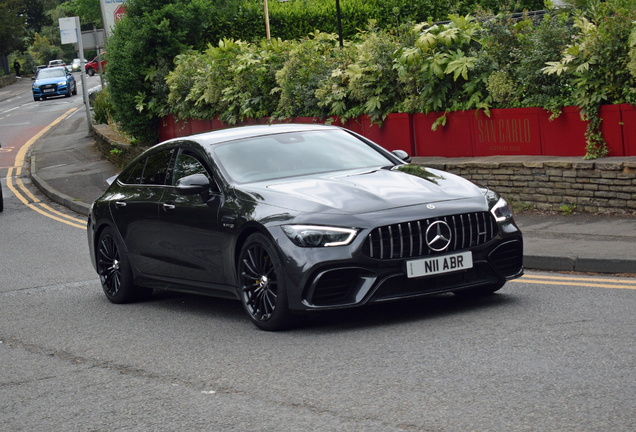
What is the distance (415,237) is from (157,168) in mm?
3041

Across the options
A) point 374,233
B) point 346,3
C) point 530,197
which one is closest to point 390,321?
point 374,233

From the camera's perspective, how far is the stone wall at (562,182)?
10320 millimetres

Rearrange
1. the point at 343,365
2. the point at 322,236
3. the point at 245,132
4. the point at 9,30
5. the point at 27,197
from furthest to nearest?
the point at 9,30
the point at 27,197
the point at 245,132
the point at 322,236
the point at 343,365

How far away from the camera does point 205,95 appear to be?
19.0 meters

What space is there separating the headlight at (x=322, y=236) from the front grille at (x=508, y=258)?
1.16 meters

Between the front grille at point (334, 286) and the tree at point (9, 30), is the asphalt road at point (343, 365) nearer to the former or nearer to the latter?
the front grille at point (334, 286)

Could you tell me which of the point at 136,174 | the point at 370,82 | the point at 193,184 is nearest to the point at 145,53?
the point at 370,82

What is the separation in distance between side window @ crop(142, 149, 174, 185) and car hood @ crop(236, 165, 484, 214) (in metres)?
1.37

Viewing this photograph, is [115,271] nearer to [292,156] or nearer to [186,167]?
[186,167]

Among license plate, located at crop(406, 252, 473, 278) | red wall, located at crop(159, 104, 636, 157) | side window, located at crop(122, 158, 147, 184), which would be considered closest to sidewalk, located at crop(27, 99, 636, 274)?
red wall, located at crop(159, 104, 636, 157)

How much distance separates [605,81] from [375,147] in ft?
13.0

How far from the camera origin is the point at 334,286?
6242mm

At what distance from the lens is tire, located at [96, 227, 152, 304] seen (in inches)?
337

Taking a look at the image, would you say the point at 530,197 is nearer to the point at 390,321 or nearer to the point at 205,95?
the point at 390,321
